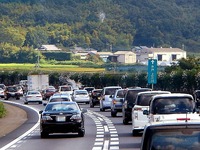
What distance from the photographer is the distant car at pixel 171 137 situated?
12.8 metres

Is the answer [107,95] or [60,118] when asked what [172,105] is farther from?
[107,95]

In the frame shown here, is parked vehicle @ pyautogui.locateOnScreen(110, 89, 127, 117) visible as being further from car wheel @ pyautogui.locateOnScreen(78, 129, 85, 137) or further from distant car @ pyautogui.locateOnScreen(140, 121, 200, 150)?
distant car @ pyautogui.locateOnScreen(140, 121, 200, 150)

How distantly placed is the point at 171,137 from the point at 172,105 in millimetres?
11511

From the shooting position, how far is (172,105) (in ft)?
80.1

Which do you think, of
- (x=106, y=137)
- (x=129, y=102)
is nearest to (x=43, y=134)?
(x=106, y=137)

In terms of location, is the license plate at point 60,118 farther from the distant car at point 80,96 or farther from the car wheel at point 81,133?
the distant car at point 80,96

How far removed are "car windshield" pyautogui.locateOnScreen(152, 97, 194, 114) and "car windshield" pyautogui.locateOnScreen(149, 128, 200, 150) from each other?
11.3 meters

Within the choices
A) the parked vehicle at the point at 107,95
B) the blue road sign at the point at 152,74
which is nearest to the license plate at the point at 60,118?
the parked vehicle at the point at 107,95

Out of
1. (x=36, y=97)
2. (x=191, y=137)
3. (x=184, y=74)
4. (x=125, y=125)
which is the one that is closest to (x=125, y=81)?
(x=184, y=74)

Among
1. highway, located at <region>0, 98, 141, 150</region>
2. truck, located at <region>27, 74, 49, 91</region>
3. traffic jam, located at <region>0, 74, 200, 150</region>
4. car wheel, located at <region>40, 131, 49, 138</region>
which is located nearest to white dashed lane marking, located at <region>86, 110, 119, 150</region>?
highway, located at <region>0, 98, 141, 150</region>

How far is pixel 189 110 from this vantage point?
2431 centimetres

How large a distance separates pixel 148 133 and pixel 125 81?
8942 centimetres

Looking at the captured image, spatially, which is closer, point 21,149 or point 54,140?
point 21,149

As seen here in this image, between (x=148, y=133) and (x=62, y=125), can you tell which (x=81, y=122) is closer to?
(x=62, y=125)
